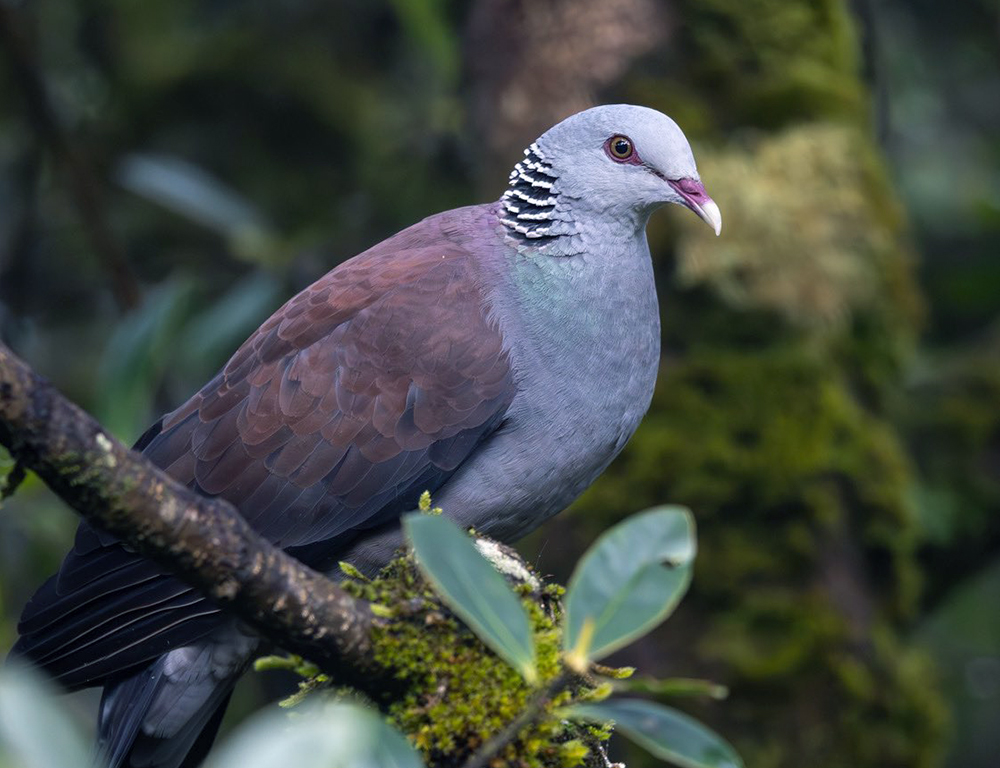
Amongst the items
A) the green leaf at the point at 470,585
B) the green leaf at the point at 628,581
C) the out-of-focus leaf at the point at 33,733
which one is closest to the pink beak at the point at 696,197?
the green leaf at the point at 628,581

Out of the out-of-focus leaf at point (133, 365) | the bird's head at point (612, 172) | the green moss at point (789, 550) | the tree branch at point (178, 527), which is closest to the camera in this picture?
the tree branch at point (178, 527)

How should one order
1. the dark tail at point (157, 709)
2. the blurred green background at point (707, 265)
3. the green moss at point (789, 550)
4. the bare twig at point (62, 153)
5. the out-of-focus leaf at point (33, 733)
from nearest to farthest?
the out-of-focus leaf at point (33, 733) → the dark tail at point (157, 709) → the green moss at point (789, 550) → the blurred green background at point (707, 265) → the bare twig at point (62, 153)

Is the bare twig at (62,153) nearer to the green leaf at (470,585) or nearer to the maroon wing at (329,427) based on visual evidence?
the maroon wing at (329,427)

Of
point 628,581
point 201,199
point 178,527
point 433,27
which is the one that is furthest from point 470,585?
point 433,27

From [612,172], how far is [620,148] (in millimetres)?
84

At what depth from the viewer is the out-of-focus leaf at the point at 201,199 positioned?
5.26m

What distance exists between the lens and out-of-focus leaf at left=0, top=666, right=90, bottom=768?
1222 millimetres

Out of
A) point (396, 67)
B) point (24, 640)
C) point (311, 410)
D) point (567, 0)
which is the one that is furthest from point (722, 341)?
point (396, 67)

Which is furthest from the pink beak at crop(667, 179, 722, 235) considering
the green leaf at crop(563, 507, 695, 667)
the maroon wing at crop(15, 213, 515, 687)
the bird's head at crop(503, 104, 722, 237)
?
the green leaf at crop(563, 507, 695, 667)

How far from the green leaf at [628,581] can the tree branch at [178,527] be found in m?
0.56

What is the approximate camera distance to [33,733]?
123 cm

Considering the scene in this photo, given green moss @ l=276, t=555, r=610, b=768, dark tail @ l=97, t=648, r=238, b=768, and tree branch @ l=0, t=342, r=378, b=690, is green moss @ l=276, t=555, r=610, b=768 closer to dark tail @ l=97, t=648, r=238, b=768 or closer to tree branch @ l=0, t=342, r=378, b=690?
tree branch @ l=0, t=342, r=378, b=690

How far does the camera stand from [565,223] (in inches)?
134

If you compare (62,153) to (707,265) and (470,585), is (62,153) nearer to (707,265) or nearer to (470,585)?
(707,265)
